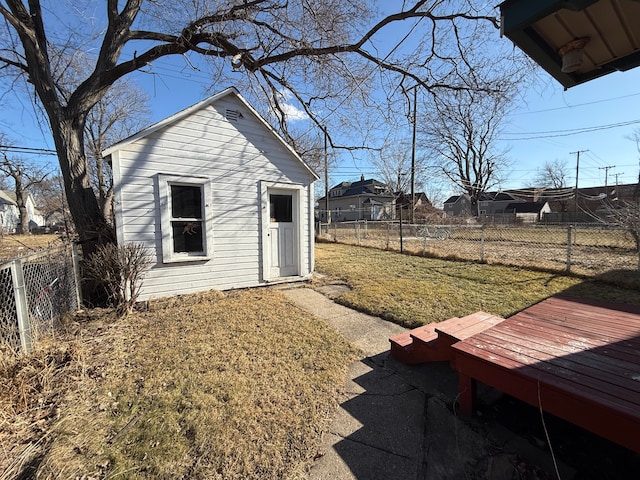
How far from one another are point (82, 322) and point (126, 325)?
2.13 ft

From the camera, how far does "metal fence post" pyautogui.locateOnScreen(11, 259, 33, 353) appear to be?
2.45 meters

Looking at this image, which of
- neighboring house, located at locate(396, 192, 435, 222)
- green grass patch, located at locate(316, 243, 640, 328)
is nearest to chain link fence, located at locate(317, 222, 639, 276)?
green grass patch, located at locate(316, 243, 640, 328)

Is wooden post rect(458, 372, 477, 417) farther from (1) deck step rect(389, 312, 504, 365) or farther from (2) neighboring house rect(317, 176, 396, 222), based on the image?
(2) neighboring house rect(317, 176, 396, 222)

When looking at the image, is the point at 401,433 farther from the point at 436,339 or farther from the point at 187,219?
the point at 187,219

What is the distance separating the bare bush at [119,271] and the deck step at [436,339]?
160 inches

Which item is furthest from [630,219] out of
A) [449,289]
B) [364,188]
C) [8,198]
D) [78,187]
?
[8,198]

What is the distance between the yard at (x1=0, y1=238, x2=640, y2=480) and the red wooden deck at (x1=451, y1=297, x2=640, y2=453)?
124cm

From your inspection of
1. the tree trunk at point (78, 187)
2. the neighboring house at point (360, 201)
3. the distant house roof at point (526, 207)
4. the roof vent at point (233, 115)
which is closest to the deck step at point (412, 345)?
the roof vent at point (233, 115)

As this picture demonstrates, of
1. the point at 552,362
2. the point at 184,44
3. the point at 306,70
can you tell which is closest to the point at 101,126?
the point at 184,44

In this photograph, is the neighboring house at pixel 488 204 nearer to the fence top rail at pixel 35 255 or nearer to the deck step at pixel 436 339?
the deck step at pixel 436 339

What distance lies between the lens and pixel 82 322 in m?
3.90

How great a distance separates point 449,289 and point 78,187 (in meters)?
7.24

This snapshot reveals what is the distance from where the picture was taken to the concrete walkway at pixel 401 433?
168cm

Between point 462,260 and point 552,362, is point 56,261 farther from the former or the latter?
point 462,260
